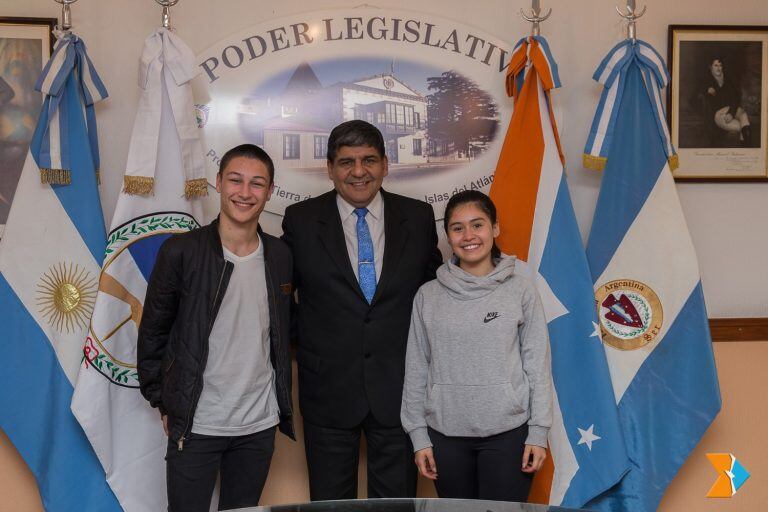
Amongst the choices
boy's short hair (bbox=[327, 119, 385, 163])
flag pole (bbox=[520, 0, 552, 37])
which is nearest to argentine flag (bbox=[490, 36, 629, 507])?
flag pole (bbox=[520, 0, 552, 37])

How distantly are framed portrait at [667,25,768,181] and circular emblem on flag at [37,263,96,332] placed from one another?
2096 millimetres

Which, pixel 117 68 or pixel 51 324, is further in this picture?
pixel 117 68

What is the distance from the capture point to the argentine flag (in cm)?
239

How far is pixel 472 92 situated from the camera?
271 centimetres

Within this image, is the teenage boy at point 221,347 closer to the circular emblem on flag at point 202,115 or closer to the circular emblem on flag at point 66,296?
the circular emblem on flag at point 66,296

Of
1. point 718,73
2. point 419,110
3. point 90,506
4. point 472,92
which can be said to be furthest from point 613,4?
point 90,506

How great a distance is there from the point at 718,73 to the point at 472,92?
902 millimetres

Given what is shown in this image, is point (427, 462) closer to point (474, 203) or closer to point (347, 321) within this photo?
point (347, 321)

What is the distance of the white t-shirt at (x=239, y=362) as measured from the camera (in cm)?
194

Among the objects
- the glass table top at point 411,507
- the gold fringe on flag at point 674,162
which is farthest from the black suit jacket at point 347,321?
the gold fringe on flag at point 674,162

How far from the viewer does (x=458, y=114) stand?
2.71 metres

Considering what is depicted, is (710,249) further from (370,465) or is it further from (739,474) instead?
(370,465)

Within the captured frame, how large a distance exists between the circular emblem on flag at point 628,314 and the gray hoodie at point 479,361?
604mm

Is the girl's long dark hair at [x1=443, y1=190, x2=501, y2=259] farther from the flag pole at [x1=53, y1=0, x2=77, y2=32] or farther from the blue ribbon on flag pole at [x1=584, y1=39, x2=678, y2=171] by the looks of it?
the flag pole at [x1=53, y1=0, x2=77, y2=32]
